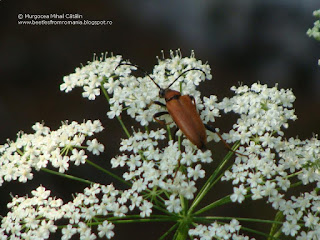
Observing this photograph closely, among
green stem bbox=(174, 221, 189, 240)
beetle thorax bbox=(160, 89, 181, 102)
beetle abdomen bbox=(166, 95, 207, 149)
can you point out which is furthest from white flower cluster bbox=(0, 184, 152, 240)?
beetle thorax bbox=(160, 89, 181, 102)

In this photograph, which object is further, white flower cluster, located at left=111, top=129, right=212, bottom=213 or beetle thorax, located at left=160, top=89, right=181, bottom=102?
beetle thorax, located at left=160, top=89, right=181, bottom=102

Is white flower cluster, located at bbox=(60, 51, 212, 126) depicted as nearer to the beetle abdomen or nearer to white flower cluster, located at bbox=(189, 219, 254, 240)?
the beetle abdomen

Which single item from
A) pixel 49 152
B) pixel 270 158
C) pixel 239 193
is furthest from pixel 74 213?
pixel 270 158

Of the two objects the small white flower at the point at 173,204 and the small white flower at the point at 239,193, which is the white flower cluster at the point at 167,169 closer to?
the small white flower at the point at 173,204

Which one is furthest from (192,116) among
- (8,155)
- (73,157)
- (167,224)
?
(167,224)

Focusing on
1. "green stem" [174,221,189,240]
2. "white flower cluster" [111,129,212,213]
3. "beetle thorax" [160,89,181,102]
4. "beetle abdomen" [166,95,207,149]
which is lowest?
"green stem" [174,221,189,240]

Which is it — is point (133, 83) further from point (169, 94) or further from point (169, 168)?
point (169, 168)

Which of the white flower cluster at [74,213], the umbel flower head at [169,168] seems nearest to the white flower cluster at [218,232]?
the umbel flower head at [169,168]

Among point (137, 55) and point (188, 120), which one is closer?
point (188, 120)
